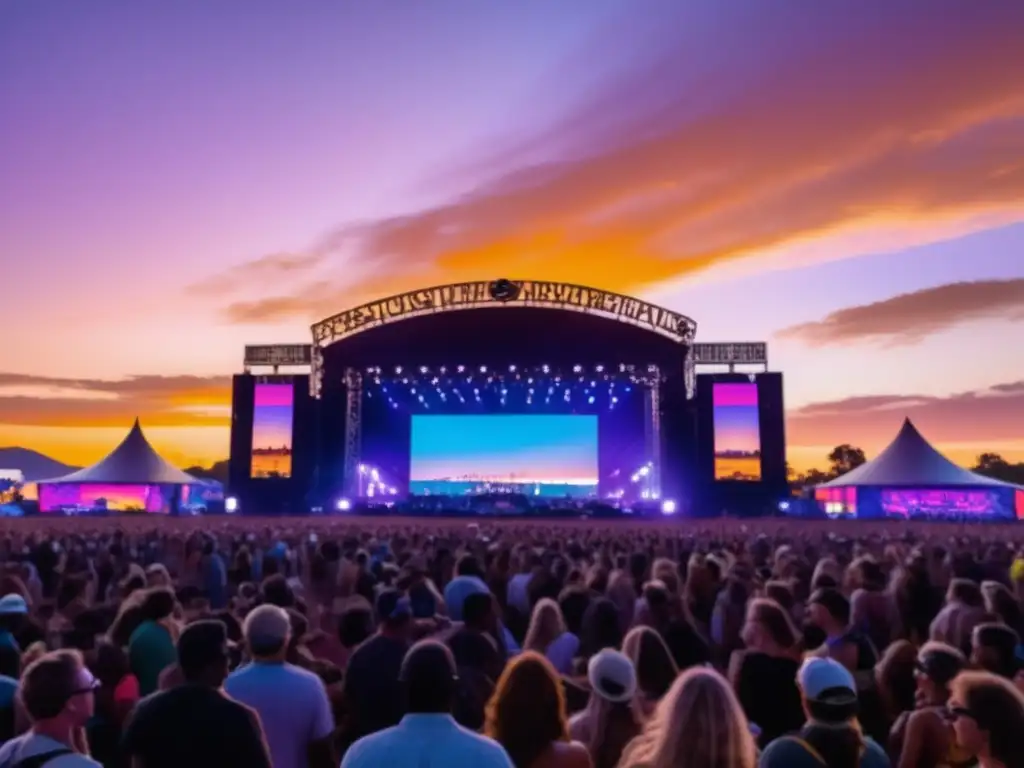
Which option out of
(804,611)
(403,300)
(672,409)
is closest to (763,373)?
(672,409)

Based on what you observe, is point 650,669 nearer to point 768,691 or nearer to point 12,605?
point 768,691

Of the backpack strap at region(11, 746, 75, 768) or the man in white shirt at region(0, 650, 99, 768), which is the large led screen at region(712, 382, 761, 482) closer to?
the man in white shirt at region(0, 650, 99, 768)

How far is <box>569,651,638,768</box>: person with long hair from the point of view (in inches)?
146

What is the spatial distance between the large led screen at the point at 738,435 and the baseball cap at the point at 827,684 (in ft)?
132

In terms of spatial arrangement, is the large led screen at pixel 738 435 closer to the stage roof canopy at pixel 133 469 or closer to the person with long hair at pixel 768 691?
the stage roof canopy at pixel 133 469

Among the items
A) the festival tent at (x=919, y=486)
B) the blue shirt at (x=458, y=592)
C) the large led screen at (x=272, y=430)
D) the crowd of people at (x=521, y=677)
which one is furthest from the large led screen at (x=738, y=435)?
the blue shirt at (x=458, y=592)

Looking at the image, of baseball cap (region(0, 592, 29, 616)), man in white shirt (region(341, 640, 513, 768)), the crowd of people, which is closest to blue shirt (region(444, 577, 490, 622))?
the crowd of people

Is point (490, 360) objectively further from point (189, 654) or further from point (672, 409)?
point (189, 654)

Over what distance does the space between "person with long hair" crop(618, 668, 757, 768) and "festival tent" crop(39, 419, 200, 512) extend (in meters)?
48.6

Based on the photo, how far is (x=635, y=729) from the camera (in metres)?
3.78

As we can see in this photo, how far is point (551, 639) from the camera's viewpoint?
5.72m

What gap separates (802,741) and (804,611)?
4666mm

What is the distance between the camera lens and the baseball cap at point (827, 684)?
326 cm

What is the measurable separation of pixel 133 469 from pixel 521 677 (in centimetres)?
5027
